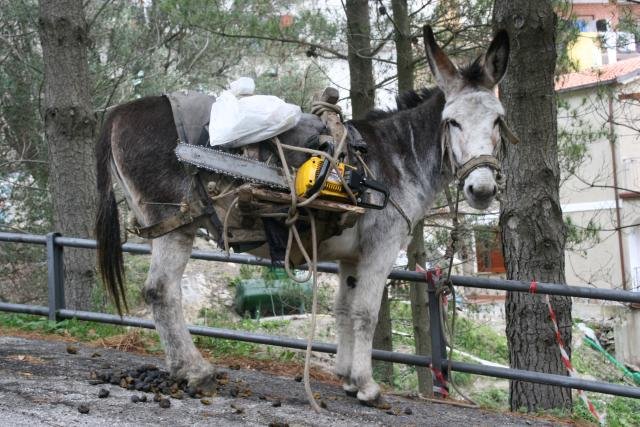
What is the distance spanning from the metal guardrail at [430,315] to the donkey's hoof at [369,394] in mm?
751

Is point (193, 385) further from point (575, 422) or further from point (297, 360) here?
point (575, 422)

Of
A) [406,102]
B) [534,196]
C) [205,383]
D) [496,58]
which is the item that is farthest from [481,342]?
[205,383]

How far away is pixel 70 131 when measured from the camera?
831cm

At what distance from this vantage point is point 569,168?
35.7ft

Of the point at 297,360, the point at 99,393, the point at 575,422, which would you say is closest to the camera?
the point at 99,393

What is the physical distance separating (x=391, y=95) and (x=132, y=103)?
7653mm

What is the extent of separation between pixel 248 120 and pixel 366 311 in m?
1.53

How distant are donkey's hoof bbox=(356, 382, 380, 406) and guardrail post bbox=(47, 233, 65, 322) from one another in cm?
369

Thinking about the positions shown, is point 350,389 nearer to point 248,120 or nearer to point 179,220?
point 179,220

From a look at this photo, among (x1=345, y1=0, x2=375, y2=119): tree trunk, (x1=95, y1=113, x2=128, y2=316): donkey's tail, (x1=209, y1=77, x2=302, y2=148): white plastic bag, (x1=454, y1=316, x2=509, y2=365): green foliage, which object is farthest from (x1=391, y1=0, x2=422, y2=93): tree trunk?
(x1=454, y1=316, x2=509, y2=365): green foliage

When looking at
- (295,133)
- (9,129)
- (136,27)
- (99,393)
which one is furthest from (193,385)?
(136,27)

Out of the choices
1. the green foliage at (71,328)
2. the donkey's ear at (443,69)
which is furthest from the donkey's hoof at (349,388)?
the green foliage at (71,328)

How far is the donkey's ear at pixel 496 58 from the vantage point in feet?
17.7

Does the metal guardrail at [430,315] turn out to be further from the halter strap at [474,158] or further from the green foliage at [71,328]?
the halter strap at [474,158]
